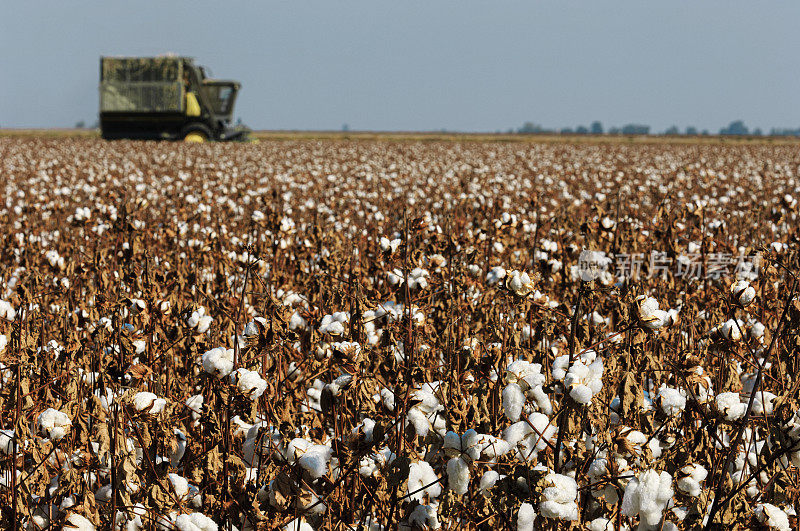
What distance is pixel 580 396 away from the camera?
1868mm

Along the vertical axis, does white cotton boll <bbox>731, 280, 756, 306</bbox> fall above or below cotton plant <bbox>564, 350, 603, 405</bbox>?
above

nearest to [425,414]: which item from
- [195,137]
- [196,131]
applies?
[195,137]

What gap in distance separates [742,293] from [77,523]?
272 cm

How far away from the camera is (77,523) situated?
2029 millimetres

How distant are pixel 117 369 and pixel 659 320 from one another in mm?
2276

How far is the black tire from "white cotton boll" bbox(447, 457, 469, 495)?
3156cm

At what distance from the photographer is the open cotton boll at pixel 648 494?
187 cm

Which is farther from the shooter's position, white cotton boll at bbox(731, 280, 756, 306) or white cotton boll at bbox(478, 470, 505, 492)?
white cotton boll at bbox(731, 280, 756, 306)

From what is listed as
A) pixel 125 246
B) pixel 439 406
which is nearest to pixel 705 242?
pixel 439 406

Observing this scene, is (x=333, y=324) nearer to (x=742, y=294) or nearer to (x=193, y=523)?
(x=193, y=523)

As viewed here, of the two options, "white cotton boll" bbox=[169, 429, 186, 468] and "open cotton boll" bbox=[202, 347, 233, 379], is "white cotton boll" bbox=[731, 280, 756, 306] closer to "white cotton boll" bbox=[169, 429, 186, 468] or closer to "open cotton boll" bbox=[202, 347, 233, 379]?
"open cotton boll" bbox=[202, 347, 233, 379]

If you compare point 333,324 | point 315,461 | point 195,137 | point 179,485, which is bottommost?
point 179,485

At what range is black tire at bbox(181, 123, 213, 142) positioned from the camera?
31359mm

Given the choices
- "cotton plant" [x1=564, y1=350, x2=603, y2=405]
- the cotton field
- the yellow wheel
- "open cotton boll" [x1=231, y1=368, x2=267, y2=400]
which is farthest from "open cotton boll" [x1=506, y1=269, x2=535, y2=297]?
the yellow wheel
